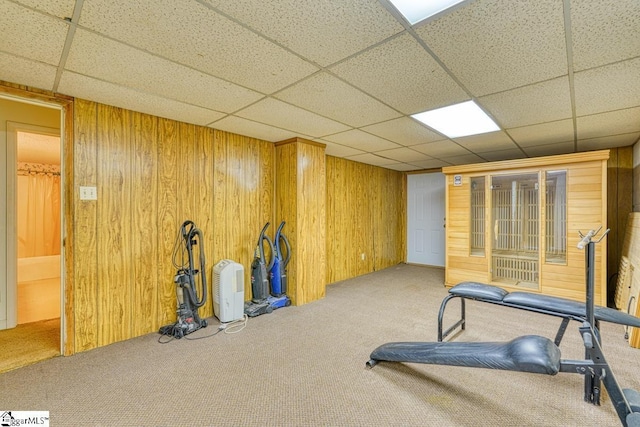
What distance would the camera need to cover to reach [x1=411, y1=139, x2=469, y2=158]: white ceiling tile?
13.7 feet

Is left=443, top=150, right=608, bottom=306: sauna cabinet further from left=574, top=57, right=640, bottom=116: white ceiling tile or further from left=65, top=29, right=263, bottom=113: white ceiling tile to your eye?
left=65, top=29, right=263, bottom=113: white ceiling tile

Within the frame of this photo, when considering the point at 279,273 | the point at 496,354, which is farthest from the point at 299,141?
the point at 496,354

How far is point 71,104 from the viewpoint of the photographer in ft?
8.18

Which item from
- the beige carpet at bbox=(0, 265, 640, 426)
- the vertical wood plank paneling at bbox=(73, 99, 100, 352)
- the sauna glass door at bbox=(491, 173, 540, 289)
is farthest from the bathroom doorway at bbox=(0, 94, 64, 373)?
the sauna glass door at bbox=(491, 173, 540, 289)

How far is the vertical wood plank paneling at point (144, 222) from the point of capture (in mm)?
2871

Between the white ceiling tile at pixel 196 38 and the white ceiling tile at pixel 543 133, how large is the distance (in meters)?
2.91

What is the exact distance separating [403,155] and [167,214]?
12.6 ft

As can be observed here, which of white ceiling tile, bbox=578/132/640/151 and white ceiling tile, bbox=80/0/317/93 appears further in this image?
white ceiling tile, bbox=578/132/640/151

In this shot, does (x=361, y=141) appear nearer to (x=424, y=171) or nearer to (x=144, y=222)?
(x=144, y=222)

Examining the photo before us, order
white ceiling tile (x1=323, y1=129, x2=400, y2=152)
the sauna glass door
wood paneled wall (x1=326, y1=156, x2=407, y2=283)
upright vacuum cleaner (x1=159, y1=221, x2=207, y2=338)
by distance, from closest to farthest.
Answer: upright vacuum cleaner (x1=159, y1=221, x2=207, y2=338) → white ceiling tile (x1=323, y1=129, x2=400, y2=152) → the sauna glass door → wood paneled wall (x1=326, y1=156, x2=407, y2=283)

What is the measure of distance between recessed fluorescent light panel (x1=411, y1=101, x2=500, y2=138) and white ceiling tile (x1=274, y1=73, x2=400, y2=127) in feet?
1.36

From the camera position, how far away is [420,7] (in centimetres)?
138

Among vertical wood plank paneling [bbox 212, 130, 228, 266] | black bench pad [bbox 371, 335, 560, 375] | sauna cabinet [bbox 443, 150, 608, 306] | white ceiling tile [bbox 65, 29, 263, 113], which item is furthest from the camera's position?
sauna cabinet [bbox 443, 150, 608, 306]

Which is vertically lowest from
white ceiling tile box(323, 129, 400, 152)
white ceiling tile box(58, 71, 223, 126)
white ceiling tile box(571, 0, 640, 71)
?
white ceiling tile box(571, 0, 640, 71)
